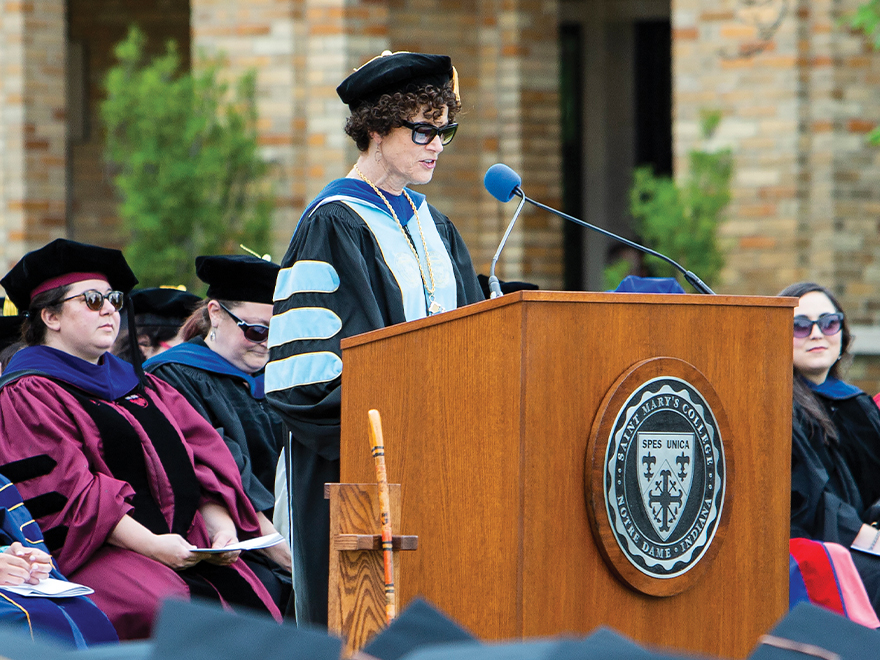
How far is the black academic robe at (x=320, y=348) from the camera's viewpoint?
2.97m

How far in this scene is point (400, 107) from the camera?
3215 millimetres

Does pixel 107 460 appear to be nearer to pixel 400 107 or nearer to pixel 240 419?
pixel 240 419

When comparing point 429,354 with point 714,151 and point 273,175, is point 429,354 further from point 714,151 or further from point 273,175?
point 273,175

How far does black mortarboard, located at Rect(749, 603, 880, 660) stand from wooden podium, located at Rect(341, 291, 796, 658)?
960 millimetres

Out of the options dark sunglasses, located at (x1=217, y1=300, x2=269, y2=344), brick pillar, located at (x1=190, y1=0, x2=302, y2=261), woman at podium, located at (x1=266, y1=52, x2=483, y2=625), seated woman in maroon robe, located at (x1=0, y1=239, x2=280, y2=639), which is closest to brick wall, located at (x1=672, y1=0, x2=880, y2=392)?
brick pillar, located at (x1=190, y1=0, x2=302, y2=261)

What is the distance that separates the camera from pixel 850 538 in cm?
504

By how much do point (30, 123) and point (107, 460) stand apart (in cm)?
649

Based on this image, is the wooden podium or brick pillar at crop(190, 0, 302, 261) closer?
the wooden podium

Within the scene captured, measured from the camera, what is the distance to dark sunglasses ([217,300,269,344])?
17.5 ft

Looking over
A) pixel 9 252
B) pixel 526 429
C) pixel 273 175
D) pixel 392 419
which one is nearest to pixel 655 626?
pixel 526 429

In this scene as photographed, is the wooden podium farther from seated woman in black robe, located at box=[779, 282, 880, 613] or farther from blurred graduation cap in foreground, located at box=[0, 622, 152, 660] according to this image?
seated woman in black robe, located at box=[779, 282, 880, 613]

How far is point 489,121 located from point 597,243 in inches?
104

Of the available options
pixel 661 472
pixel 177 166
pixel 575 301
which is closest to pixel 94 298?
pixel 575 301

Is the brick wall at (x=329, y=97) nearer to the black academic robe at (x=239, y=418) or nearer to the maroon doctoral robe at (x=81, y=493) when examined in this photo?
the black academic robe at (x=239, y=418)
